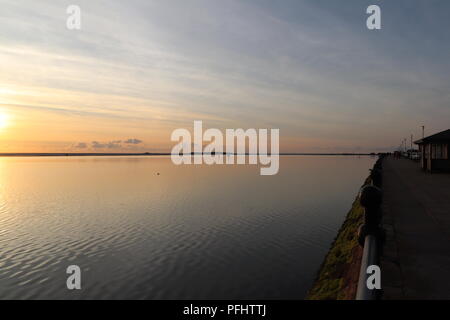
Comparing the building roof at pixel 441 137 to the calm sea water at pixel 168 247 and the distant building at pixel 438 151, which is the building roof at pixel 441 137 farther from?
the calm sea water at pixel 168 247

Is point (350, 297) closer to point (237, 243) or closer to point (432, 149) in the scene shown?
point (237, 243)

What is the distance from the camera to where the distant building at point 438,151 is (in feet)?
91.2

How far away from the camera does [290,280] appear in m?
11.4

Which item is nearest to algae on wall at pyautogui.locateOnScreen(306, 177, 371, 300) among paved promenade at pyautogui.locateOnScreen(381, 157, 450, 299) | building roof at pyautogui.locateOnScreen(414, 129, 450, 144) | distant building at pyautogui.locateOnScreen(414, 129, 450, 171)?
paved promenade at pyautogui.locateOnScreen(381, 157, 450, 299)

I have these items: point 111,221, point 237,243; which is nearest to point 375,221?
point 237,243

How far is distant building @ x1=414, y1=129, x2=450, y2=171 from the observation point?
27783 millimetres

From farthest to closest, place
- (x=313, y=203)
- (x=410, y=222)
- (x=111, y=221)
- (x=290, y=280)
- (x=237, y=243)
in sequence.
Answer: (x=313, y=203)
(x=111, y=221)
(x=237, y=243)
(x=290, y=280)
(x=410, y=222)

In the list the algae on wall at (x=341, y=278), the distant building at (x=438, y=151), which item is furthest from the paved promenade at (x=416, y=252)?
the distant building at (x=438, y=151)

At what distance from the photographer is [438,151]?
1155 inches

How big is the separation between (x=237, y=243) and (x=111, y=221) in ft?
34.3

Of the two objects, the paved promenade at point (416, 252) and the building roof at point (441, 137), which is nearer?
the paved promenade at point (416, 252)

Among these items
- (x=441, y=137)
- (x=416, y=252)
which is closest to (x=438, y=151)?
(x=441, y=137)

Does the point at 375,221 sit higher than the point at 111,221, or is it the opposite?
the point at 375,221
